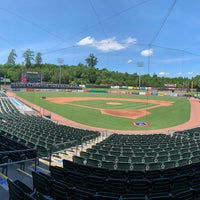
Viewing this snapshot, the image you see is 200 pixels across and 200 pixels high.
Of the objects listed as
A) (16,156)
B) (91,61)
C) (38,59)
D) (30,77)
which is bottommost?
(16,156)

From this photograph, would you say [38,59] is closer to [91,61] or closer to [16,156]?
[91,61]

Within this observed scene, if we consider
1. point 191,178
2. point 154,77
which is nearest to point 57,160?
point 191,178

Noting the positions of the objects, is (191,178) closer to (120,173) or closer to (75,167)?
(120,173)

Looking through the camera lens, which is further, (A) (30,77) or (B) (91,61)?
(B) (91,61)

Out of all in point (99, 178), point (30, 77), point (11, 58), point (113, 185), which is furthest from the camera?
point (11, 58)

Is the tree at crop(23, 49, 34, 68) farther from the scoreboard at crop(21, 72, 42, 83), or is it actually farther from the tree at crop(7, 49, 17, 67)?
the scoreboard at crop(21, 72, 42, 83)

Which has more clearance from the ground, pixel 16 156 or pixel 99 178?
pixel 99 178

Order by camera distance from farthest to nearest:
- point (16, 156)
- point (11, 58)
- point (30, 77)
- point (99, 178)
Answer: point (11, 58) < point (30, 77) < point (16, 156) < point (99, 178)

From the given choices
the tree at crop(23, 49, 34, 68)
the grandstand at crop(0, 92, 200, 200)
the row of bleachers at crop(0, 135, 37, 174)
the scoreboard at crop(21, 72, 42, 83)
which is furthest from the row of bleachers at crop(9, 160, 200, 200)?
the tree at crop(23, 49, 34, 68)

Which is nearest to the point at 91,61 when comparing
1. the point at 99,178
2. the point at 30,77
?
the point at 30,77

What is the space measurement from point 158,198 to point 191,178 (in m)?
2.51

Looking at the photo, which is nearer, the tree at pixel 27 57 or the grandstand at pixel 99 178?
the grandstand at pixel 99 178

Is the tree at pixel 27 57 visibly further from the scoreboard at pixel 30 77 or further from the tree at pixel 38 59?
the scoreboard at pixel 30 77

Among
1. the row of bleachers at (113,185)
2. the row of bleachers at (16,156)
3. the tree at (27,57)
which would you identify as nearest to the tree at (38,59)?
the tree at (27,57)
